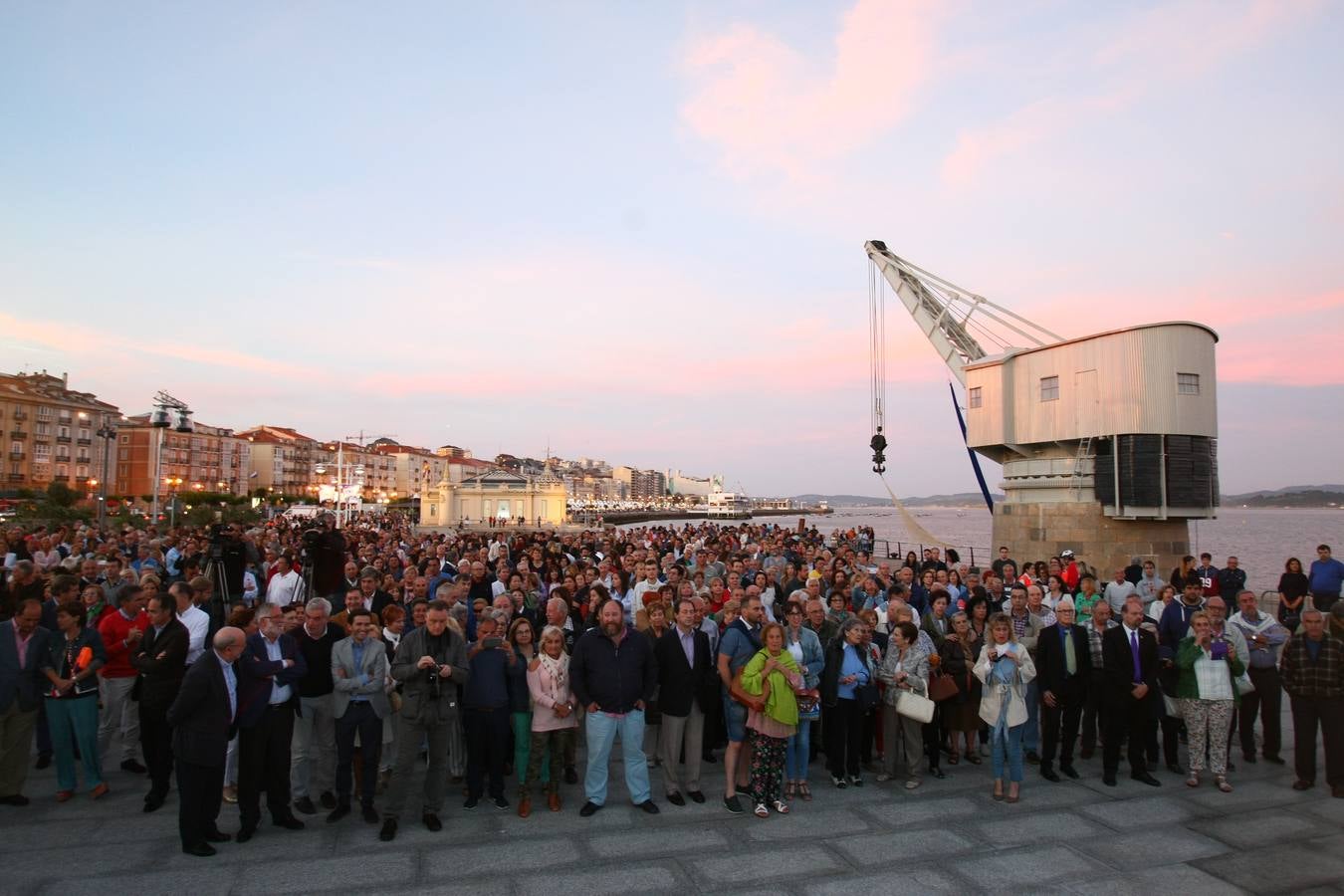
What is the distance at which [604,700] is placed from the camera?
19.6ft

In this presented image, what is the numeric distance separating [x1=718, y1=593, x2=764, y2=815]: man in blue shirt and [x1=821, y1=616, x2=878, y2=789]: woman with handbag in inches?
29.4

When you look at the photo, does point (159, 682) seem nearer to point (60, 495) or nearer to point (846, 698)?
point (846, 698)

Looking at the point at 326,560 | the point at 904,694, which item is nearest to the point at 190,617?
the point at 326,560

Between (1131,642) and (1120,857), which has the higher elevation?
(1131,642)

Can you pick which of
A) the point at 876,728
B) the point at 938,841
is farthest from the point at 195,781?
the point at 876,728

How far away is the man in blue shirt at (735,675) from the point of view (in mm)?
6160

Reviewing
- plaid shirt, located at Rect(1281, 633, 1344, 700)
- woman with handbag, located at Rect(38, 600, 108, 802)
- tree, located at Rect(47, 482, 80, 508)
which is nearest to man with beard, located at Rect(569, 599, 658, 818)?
woman with handbag, located at Rect(38, 600, 108, 802)

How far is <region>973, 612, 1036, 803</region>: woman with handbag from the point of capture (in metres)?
6.23

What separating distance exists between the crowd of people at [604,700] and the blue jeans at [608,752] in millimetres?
18

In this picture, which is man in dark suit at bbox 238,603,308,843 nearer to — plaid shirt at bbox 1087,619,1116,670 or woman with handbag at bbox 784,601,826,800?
woman with handbag at bbox 784,601,826,800

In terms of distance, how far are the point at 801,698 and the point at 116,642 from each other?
5819 mm

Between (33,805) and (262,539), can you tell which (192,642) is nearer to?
(33,805)

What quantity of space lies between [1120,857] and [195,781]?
20.2ft

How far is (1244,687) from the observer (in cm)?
679
